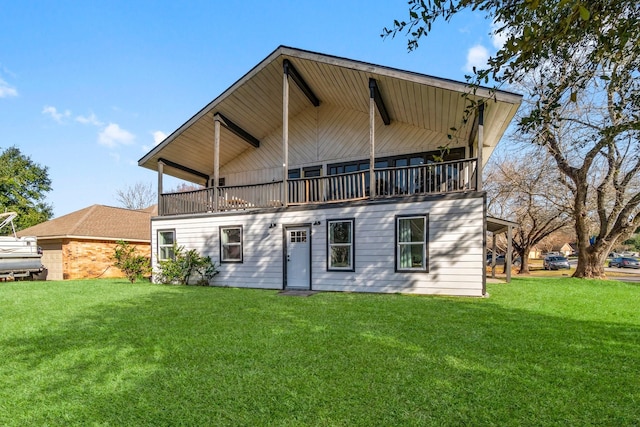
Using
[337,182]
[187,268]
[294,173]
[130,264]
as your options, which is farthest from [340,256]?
[130,264]

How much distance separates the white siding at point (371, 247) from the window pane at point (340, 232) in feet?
0.79

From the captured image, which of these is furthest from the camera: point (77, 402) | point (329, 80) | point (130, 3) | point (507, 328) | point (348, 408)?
point (329, 80)

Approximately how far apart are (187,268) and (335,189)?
6.22m

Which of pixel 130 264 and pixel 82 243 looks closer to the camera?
pixel 130 264

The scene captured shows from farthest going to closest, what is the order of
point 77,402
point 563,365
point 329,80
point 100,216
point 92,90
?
1. point 100,216
2. point 92,90
3. point 329,80
4. point 563,365
5. point 77,402

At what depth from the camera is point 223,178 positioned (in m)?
15.0

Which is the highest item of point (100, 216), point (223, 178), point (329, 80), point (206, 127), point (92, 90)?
point (92, 90)

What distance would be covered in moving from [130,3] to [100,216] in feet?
44.2

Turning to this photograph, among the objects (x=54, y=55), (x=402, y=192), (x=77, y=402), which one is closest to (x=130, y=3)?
(x=54, y=55)

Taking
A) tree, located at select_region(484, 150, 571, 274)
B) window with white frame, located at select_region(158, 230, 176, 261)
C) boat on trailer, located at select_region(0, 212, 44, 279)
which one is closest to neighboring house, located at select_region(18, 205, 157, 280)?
boat on trailer, located at select_region(0, 212, 44, 279)

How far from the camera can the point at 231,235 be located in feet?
38.0

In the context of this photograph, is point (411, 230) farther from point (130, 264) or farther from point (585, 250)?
point (585, 250)

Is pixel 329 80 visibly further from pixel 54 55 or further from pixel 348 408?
pixel 54 55

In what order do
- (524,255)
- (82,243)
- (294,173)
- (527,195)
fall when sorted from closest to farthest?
(294,173) → (82,243) → (527,195) → (524,255)
